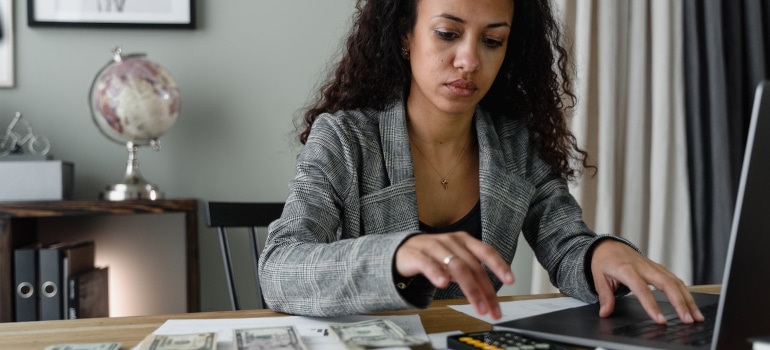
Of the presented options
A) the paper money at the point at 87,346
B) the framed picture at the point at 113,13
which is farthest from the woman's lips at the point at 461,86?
the framed picture at the point at 113,13

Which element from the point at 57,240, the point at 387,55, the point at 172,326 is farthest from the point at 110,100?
the point at 172,326

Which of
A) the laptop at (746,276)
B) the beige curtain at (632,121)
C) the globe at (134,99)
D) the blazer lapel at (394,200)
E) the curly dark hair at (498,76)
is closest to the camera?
the laptop at (746,276)

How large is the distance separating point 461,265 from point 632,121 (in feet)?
6.39

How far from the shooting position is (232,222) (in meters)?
1.66

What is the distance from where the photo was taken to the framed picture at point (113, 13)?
238cm

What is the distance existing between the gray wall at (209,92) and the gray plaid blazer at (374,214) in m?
1.07

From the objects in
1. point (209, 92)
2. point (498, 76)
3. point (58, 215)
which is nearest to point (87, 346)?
point (498, 76)

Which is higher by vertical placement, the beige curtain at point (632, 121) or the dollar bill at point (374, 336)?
the beige curtain at point (632, 121)

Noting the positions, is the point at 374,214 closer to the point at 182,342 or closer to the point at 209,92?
the point at 182,342

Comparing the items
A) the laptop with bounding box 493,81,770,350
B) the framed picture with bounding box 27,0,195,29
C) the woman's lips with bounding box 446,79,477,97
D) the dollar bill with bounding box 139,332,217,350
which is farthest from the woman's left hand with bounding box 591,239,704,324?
the framed picture with bounding box 27,0,195,29

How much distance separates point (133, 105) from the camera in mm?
2139

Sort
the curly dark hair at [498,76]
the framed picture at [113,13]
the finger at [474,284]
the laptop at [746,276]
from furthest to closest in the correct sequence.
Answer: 1. the framed picture at [113,13]
2. the curly dark hair at [498,76]
3. the finger at [474,284]
4. the laptop at [746,276]

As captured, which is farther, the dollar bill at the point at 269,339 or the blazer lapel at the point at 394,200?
the blazer lapel at the point at 394,200

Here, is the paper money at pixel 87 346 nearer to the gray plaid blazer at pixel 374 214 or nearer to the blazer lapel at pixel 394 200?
the gray plaid blazer at pixel 374 214
